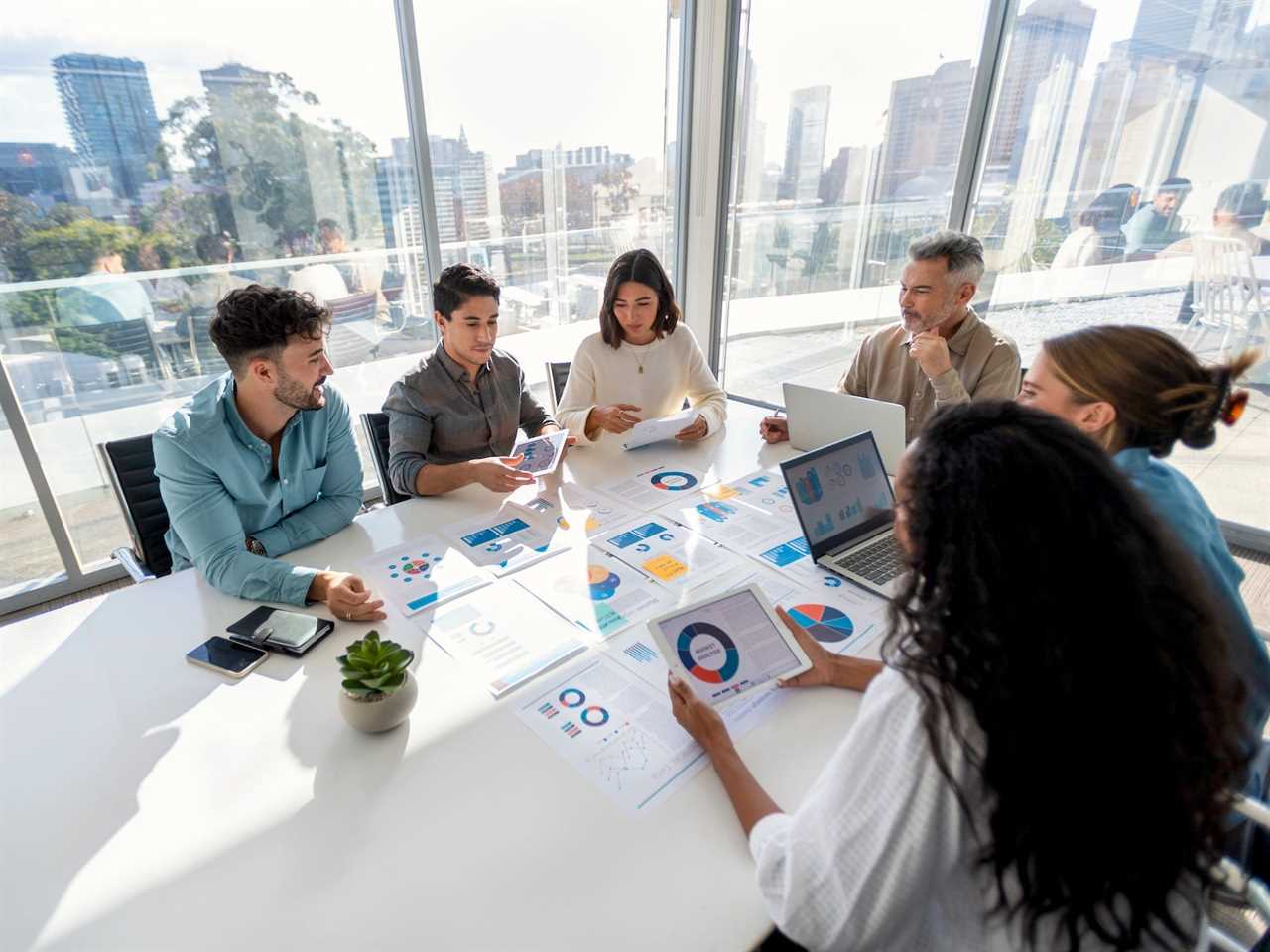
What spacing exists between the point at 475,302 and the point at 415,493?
633mm

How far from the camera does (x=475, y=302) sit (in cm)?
209

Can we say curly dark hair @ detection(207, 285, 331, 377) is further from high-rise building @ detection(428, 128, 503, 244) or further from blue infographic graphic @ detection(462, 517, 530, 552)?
high-rise building @ detection(428, 128, 503, 244)

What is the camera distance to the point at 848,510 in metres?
1.58

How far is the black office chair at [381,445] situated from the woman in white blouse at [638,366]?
1.96 ft

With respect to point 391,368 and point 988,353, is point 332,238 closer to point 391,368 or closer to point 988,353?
point 391,368

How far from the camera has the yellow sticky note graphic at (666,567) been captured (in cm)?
150

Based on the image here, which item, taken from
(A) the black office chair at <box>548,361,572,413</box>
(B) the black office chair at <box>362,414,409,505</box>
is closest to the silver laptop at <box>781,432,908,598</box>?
(B) the black office chair at <box>362,414,409,505</box>

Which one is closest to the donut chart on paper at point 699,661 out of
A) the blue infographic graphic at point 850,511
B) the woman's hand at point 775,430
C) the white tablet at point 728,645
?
the white tablet at point 728,645

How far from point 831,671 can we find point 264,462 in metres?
1.39

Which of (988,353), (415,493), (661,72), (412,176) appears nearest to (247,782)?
(415,493)

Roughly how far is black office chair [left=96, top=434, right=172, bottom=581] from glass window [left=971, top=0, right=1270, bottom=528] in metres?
3.65

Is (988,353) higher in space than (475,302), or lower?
lower

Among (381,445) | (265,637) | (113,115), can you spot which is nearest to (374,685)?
(265,637)

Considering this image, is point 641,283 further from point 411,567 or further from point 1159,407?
point 1159,407
